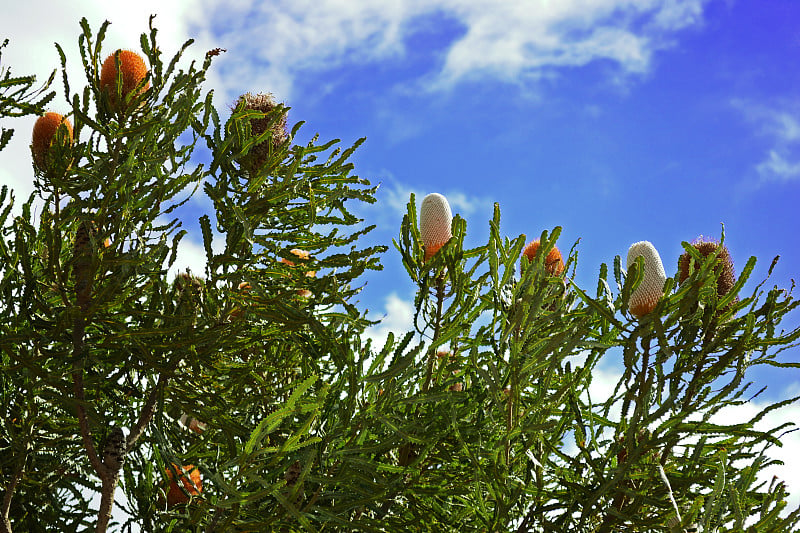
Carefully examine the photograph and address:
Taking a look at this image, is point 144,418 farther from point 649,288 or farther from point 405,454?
point 649,288

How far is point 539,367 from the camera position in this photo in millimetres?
2570

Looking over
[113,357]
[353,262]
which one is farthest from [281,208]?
[113,357]

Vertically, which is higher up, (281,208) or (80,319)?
(281,208)

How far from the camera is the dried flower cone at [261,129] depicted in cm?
342

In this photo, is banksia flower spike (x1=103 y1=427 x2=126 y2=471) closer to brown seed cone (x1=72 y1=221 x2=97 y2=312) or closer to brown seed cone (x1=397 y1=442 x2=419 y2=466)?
brown seed cone (x1=72 y1=221 x2=97 y2=312)

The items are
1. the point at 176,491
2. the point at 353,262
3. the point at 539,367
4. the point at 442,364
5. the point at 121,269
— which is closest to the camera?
the point at 539,367

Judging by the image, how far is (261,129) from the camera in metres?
3.61

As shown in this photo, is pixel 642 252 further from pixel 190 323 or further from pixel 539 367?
pixel 190 323

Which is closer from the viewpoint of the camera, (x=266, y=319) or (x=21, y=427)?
(x=266, y=319)

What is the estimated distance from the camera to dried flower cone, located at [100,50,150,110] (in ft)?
10.5

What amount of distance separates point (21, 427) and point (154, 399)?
0.85 meters

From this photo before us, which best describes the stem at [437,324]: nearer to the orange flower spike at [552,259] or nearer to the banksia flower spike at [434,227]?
the banksia flower spike at [434,227]

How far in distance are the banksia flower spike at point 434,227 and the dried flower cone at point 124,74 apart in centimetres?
136

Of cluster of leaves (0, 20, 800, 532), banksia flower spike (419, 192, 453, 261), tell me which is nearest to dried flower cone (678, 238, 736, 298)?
cluster of leaves (0, 20, 800, 532)
